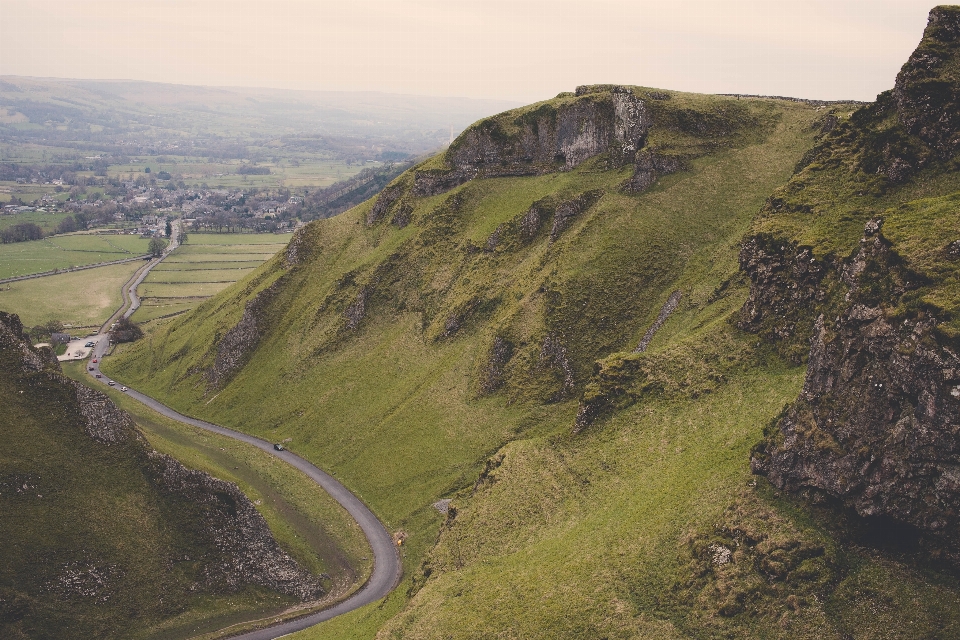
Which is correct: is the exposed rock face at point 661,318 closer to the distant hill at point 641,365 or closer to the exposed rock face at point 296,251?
the distant hill at point 641,365

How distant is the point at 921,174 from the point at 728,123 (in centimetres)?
5694

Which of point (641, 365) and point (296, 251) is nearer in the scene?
point (641, 365)

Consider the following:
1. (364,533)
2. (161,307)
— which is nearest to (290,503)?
(364,533)

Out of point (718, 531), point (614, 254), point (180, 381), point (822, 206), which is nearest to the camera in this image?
point (718, 531)

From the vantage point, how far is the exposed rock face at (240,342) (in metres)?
124

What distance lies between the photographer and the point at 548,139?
416 feet

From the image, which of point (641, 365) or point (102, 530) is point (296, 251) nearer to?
point (102, 530)

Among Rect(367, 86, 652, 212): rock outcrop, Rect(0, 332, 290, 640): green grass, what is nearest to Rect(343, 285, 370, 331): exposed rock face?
Rect(367, 86, 652, 212): rock outcrop

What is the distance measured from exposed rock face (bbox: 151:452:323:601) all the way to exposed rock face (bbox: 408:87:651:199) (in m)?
82.8

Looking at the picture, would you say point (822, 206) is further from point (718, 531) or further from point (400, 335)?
point (400, 335)

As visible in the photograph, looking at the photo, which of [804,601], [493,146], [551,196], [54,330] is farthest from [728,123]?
[54,330]

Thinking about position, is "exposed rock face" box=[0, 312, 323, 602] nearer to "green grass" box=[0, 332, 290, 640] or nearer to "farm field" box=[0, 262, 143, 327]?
"green grass" box=[0, 332, 290, 640]

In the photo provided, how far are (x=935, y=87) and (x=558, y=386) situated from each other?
2103 inches

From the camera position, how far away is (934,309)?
3738 cm
